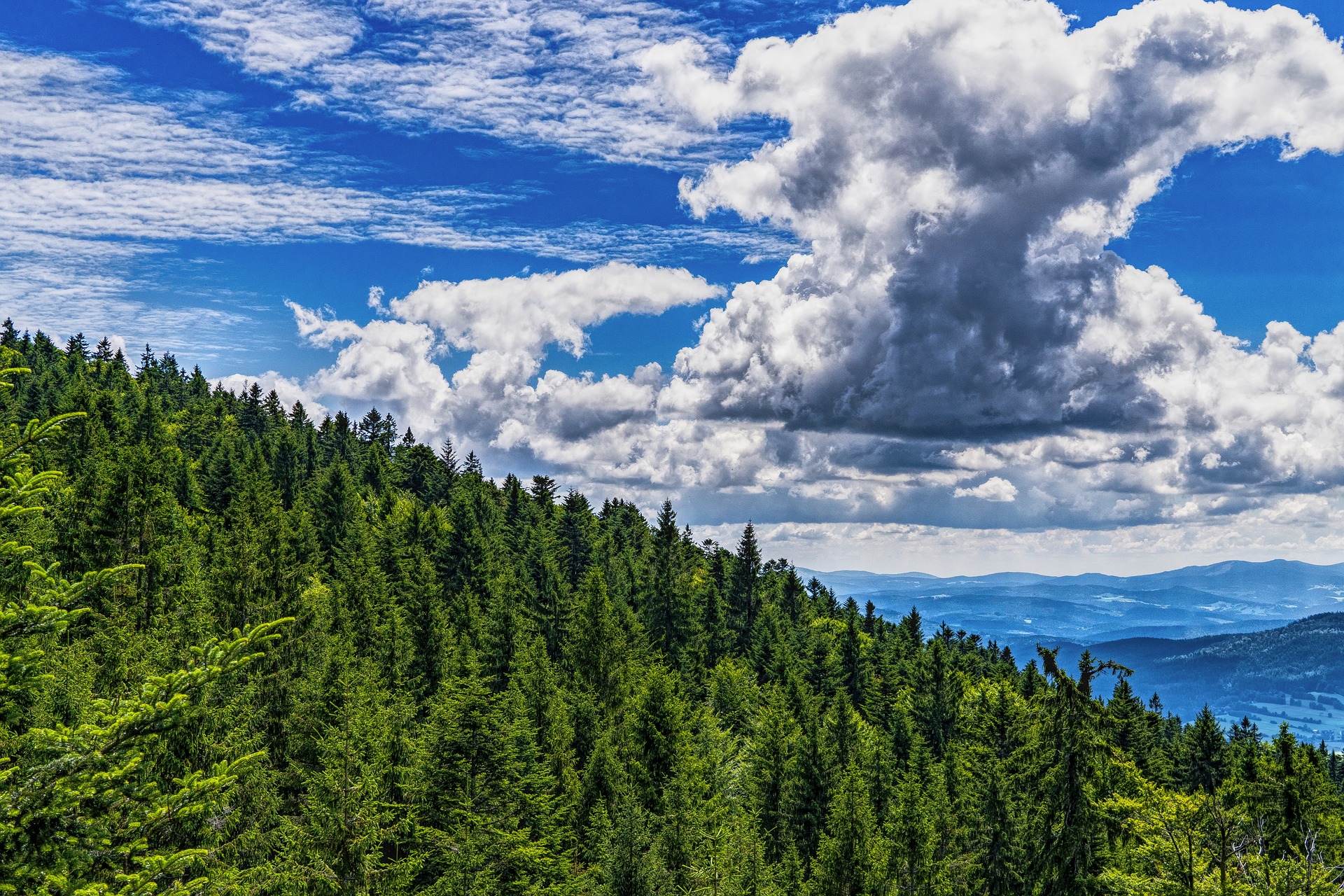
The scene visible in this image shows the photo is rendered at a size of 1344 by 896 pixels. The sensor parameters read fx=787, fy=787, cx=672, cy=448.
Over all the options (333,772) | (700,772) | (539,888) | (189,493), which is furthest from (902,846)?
(189,493)

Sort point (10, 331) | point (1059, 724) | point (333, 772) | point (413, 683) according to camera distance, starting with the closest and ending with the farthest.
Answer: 1. point (1059, 724)
2. point (333, 772)
3. point (413, 683)
4. point (10, 331)

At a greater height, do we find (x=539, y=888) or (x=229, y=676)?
(x=229, y=676)

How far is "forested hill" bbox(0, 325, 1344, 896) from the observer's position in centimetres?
854

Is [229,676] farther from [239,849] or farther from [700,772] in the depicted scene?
[700,772]

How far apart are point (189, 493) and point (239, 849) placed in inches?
2162

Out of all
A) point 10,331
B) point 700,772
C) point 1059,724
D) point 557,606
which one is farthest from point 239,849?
point 10,331

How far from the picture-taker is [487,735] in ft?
104

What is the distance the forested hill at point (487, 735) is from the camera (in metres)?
8.54

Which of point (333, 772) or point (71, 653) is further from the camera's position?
point (71, 653)

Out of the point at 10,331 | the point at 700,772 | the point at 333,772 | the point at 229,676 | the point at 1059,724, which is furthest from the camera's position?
the point at 10,331

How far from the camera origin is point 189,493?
73.1 metres

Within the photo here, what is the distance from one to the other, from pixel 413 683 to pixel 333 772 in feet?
73.0

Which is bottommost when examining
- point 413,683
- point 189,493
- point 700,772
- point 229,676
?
point 700,772

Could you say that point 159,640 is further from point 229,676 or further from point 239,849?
point 229,676
